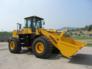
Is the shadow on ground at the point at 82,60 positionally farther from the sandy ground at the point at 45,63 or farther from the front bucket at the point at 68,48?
the front bucket at the point at 68,48

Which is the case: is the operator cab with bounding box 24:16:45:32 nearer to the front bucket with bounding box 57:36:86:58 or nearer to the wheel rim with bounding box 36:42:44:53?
the wheel rim with bounding box 36:42:44:53

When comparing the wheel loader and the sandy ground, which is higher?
the wheel loader

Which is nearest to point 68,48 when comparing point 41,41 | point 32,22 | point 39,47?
point 41,41

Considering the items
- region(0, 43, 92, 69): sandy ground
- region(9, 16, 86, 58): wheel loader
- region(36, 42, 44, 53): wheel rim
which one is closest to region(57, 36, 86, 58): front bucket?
region(9, 16, 86, 58): wheel loader

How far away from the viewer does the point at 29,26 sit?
15.5 m

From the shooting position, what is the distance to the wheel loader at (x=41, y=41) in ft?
38.9

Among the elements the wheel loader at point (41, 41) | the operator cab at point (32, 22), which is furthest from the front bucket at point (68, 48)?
the operator cab at point (32, 22)

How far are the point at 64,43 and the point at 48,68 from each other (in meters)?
2.69

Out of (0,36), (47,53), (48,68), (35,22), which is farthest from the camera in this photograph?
(0,36)

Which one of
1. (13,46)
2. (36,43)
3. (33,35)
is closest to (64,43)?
(36,43)

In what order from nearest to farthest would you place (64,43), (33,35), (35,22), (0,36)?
(64,43) < (33,35) < (35,22) < (0,36)

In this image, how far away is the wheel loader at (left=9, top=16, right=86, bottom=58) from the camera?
1187 cm

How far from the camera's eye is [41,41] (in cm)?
1316

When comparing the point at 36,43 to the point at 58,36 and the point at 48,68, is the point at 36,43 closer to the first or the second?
the point at 58,36
